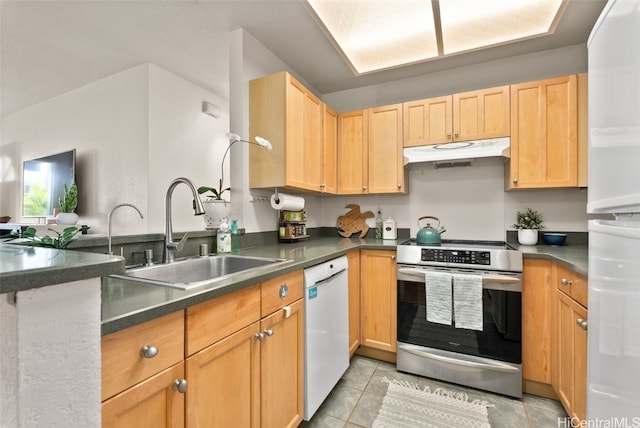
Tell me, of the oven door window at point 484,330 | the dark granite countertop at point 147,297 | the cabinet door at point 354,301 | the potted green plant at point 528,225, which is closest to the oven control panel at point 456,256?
the oven door window at point 484,330

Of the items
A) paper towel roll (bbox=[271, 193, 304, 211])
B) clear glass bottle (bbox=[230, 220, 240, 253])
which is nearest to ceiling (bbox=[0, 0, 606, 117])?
paper towel roll (bbox=[271, 193, 304, 211])

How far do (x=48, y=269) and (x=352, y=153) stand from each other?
8.03 ft

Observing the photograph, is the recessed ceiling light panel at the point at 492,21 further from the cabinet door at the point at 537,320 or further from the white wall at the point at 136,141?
the white wall at the point at 136,141

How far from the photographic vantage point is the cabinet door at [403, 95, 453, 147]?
2346mm

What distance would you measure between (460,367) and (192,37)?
10.3 ft

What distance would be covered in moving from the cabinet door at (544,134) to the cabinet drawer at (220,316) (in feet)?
6.93

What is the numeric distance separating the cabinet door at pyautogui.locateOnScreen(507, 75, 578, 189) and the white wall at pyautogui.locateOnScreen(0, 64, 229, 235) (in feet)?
10.2

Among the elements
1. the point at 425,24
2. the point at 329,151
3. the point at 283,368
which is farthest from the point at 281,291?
the point at 425,24

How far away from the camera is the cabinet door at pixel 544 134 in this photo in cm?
203

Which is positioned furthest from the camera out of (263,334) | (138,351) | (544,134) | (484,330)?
(544,134)

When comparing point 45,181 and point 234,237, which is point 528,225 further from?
point 45,181

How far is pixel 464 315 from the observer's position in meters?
1.86

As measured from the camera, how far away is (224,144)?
3.68m

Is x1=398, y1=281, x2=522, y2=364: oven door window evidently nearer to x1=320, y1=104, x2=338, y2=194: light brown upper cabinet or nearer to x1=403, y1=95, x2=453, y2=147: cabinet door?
x1=320, y1=104, x2=338, y2=194: light brown upper cabinet
